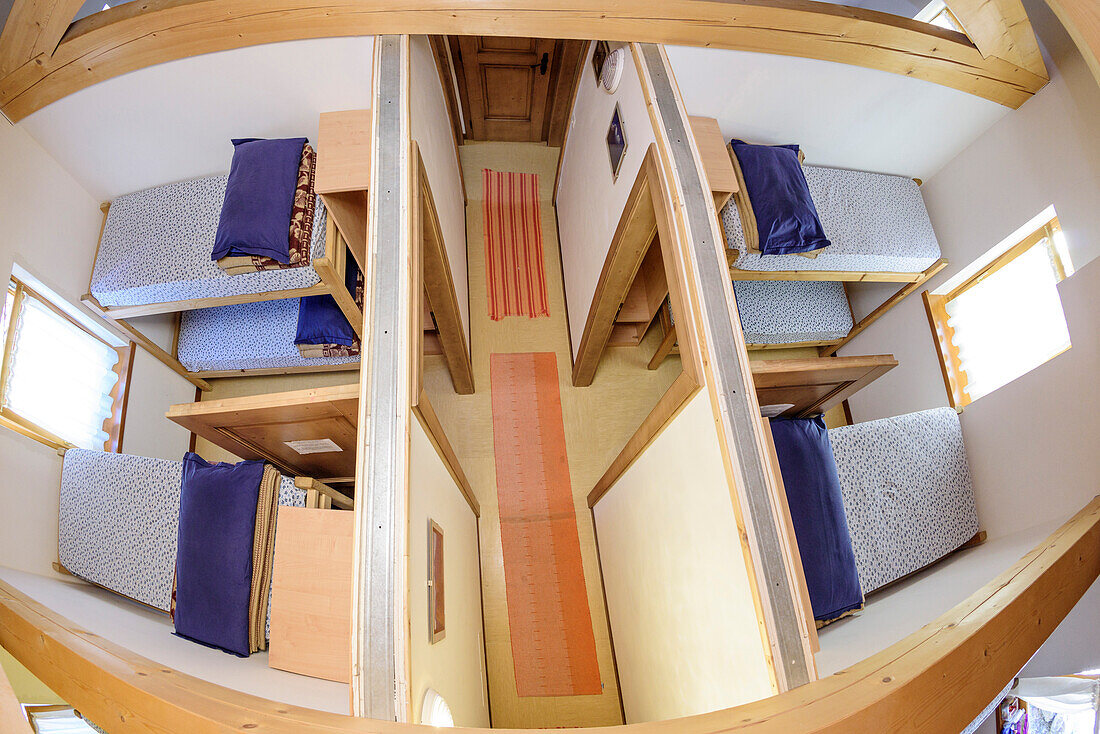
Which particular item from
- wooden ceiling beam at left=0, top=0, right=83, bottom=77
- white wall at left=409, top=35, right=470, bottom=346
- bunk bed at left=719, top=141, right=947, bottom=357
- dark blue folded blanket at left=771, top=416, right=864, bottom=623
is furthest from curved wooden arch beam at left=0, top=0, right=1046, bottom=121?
dark blue folded blanket at left=771, top=416, right=864, bottom=623

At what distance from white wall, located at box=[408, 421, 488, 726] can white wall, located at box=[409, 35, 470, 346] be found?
43.3 inches

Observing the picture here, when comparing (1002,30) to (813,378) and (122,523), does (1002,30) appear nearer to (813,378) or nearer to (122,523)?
(813,378)

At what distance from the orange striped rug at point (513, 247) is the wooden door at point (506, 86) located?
1.02 feet

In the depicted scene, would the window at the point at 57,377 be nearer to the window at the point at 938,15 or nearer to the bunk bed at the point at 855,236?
the bunk bed at the point at 855,236

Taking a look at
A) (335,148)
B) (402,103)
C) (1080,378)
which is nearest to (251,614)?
(335,148)

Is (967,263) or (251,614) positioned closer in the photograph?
(251,614)

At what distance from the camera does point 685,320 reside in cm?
168

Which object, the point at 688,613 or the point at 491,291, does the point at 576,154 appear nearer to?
the point at 491,291

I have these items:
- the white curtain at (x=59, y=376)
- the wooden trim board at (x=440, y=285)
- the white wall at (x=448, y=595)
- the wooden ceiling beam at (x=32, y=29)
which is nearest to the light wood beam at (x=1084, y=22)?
the wooden trim board at (x=440, y=285)

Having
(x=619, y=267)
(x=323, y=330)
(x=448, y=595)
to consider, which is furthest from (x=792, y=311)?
(x=323, y=330)

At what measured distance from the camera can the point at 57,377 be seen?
2287 millimetres

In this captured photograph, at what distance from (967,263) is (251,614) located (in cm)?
306

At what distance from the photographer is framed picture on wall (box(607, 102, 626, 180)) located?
236 cm

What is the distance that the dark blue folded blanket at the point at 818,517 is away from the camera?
1803mm
